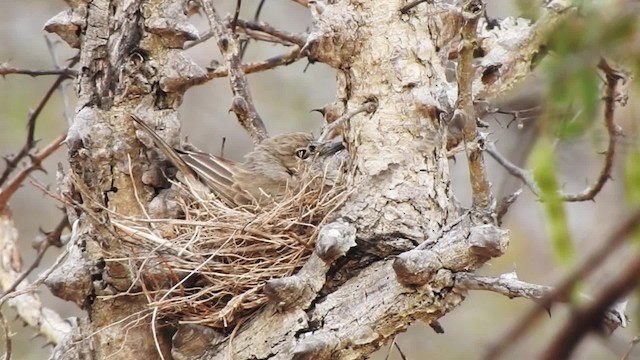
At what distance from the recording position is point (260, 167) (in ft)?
17.4

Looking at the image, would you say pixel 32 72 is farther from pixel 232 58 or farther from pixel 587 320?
pixel 587 320

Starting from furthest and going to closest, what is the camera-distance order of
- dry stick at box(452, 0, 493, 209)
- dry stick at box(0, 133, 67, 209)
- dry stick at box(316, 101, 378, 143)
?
1. dry stick at box(0, 133, 67, 209)
2. dry stick at box(316, 101, 378, 143)
3. dry stick at box(452, 0, 493, 209)

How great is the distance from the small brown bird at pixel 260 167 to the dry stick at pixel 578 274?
10.9 ft

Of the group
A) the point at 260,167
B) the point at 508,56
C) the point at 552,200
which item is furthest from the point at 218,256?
the point at 552,200

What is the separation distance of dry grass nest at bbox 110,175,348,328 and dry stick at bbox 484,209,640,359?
113 inches

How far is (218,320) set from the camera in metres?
4.04

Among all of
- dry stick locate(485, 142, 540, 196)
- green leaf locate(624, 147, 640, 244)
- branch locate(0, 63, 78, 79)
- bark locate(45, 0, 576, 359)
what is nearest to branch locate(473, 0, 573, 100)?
dry stick locate(485, 142, 540, 196)

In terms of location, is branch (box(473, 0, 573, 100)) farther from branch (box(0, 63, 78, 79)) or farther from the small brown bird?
branch (box(0, 63, 78, 79))

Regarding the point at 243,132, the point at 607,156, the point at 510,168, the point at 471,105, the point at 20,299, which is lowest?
the point at 243,132

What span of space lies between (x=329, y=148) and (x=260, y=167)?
46cm

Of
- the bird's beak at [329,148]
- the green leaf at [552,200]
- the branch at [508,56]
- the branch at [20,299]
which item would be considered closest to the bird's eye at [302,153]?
the bird's beak at [329,148]

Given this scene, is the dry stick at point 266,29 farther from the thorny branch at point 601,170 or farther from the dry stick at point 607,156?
the dry stick at point 607,156

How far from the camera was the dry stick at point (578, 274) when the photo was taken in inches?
43.5

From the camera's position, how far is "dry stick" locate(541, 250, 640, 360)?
3.61ft
